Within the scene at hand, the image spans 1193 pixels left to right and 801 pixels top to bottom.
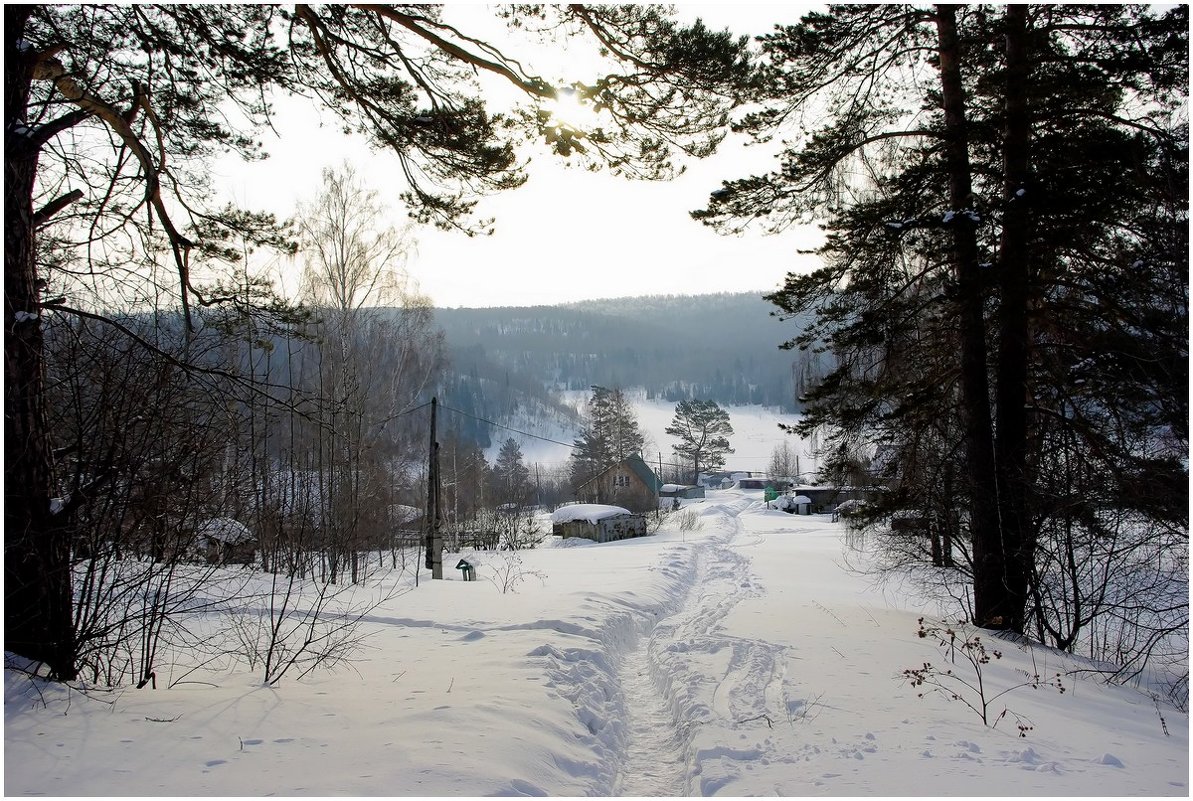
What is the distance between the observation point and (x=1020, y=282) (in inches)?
A: 294

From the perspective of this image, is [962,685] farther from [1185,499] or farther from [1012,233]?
[1012,233]

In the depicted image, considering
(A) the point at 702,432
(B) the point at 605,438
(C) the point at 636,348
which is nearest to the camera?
(B) the point at 605,438

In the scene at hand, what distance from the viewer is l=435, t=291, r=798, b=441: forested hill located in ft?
445

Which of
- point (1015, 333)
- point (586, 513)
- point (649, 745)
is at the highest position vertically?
point (1015, 333)

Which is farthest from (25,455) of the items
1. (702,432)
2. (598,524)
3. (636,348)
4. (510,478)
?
(636,348)

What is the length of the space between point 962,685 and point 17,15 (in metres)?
8.42

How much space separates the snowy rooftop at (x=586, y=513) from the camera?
1238 inches

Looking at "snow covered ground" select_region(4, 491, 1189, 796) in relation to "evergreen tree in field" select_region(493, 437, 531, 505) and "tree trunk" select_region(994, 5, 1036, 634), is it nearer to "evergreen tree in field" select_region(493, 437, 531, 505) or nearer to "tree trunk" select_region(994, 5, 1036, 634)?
"tree trunk" select_region(994, 5, 1036, 634)

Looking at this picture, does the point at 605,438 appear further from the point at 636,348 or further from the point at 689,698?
the point at 636,348

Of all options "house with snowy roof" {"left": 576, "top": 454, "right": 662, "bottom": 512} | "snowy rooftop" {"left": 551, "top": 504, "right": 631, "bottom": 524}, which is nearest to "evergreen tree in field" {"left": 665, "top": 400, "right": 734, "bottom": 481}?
"house with snowy roof" {"left": 576, "top": 454, "right": 662, "bottom": 512}

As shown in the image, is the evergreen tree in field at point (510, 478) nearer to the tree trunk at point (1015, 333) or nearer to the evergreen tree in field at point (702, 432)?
the evergreen tree in field at point (702, 432)

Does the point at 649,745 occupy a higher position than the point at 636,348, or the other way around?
the point at 636,348

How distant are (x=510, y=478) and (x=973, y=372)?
5248cm

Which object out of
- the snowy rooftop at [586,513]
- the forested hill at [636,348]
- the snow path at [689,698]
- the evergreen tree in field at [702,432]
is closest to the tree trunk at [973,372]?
the snow path at [689,698]
